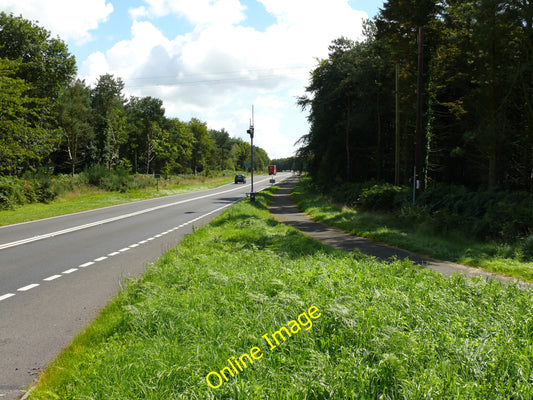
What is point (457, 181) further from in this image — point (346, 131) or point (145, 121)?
point (145, 121)

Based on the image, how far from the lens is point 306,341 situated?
372cm

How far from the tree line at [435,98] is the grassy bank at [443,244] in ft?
14.5

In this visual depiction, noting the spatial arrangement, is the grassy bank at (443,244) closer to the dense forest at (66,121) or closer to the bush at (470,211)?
the bush at (470,211)

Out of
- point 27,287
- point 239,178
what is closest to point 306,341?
point 27,287

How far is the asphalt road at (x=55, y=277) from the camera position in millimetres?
4590

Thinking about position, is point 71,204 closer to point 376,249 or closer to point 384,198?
point 384,198

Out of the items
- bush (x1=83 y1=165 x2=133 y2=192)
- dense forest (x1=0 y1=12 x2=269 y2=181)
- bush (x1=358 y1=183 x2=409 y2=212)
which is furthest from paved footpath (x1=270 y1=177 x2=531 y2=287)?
bush (x1=83 y1=165 x2=133 y2=192)

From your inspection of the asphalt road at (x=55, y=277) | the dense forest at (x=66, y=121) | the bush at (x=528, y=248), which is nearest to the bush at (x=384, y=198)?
the bush at (x=528, y=248)

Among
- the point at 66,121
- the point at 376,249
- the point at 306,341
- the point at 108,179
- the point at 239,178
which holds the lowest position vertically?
the point at 376,249

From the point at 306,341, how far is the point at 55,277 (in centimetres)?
660

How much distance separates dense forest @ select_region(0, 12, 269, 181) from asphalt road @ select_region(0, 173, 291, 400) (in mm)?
14766

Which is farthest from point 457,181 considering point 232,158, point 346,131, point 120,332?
point 232,158

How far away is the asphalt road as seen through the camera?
459cm

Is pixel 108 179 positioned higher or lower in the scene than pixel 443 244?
higher
